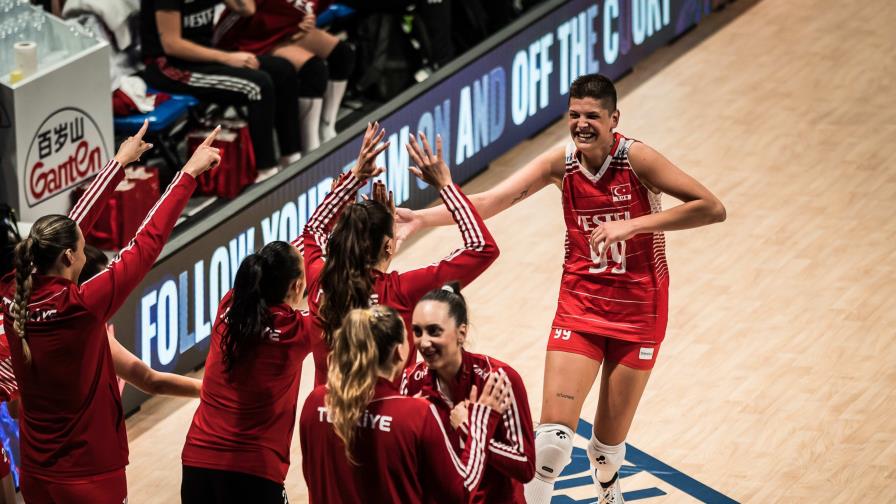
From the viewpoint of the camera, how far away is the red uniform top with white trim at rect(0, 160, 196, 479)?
4.71 m

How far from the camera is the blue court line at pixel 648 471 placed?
6.38 m

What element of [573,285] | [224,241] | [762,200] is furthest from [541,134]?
[573,285]

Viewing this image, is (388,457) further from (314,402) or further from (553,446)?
(553,446)

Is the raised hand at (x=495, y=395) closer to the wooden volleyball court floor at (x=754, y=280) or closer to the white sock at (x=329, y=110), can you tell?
the wooden volleyball court floor at (x=754, y=280)

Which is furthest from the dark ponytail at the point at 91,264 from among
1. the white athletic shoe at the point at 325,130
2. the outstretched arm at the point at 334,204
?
the white athletic shoe at the point at 325,130

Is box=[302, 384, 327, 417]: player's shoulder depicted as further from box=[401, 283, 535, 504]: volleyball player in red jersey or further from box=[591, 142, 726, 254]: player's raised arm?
box=[591, 142, 726, 254]: player's raised arm

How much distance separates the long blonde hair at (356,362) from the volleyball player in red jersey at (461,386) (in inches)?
11.6

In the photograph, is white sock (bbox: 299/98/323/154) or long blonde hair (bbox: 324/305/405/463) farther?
white sock (bbox: 299/98/323/154)

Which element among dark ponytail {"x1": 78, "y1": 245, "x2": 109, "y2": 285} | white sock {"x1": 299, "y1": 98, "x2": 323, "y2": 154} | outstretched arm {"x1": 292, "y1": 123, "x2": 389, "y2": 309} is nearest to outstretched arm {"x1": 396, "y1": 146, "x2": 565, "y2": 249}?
outstretched arm {"x1": 292, "y1": 123, "x2": 389, "y2": 309}

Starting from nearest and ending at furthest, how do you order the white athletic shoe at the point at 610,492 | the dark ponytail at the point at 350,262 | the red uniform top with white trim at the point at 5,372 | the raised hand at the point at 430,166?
the dark ponytail at the point at 350,262, the raised hand at the point at 430,166, the red uniform top with white trim at the point at 5,372, the white athletic shoe at the point at 610,492

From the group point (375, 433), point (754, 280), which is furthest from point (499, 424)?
point (754, 280)

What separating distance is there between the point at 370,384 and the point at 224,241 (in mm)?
3823

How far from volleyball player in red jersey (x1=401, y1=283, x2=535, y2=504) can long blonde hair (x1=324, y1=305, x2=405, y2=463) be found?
11.6 inches

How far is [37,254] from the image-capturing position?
473 centimetres
